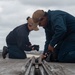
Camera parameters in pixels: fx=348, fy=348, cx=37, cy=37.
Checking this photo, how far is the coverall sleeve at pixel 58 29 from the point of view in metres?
8.45

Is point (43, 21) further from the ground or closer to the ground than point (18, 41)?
further from the ground

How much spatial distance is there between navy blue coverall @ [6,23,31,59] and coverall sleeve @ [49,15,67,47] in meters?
3.08

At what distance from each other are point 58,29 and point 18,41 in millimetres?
3605

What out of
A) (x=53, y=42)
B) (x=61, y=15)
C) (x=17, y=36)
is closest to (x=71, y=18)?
(x=61, y=15)

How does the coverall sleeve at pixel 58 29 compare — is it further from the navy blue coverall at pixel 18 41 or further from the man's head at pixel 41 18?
the navy blue coverall at pixel 18 41

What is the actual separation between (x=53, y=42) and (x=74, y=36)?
74 cm

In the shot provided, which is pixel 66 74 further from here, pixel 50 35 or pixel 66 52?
pixel 50 35

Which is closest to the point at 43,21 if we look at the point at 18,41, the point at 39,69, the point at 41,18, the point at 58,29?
the point at 41,18

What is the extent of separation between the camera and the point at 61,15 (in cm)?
890

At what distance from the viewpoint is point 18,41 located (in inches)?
466

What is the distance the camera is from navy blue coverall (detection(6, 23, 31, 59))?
11.7 meters

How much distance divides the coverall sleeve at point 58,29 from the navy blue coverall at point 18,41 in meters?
3.08

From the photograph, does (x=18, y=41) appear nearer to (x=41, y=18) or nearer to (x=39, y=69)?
(x=41, y=18)

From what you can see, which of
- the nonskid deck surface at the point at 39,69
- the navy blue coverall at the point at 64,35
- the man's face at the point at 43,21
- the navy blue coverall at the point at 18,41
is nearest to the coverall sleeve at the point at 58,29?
the navy blue coverall at the point at 64,35
